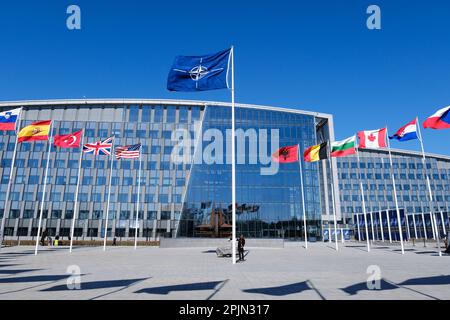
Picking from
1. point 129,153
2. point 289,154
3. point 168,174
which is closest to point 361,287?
point 289,154

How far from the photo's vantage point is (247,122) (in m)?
65.2

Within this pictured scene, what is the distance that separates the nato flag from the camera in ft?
58.1

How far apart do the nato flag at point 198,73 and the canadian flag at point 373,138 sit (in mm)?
15075

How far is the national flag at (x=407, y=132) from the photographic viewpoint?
2425 cm

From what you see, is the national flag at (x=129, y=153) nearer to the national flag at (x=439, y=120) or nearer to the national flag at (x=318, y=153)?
the national flag at (x=318, y=153)

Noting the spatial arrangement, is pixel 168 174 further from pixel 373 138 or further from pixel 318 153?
pixel 373 138

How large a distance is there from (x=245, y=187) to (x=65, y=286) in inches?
1891

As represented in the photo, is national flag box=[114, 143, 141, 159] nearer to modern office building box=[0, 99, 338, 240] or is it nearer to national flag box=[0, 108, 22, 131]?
national flag box=[0, 108, 22, 131]

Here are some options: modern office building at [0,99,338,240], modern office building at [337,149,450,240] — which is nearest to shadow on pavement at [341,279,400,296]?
modern office building at [0,99,338,240]

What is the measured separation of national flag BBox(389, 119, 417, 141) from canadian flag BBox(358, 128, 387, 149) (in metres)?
1.25

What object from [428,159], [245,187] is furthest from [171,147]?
[428,159]

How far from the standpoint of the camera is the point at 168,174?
→ 74250 mm
